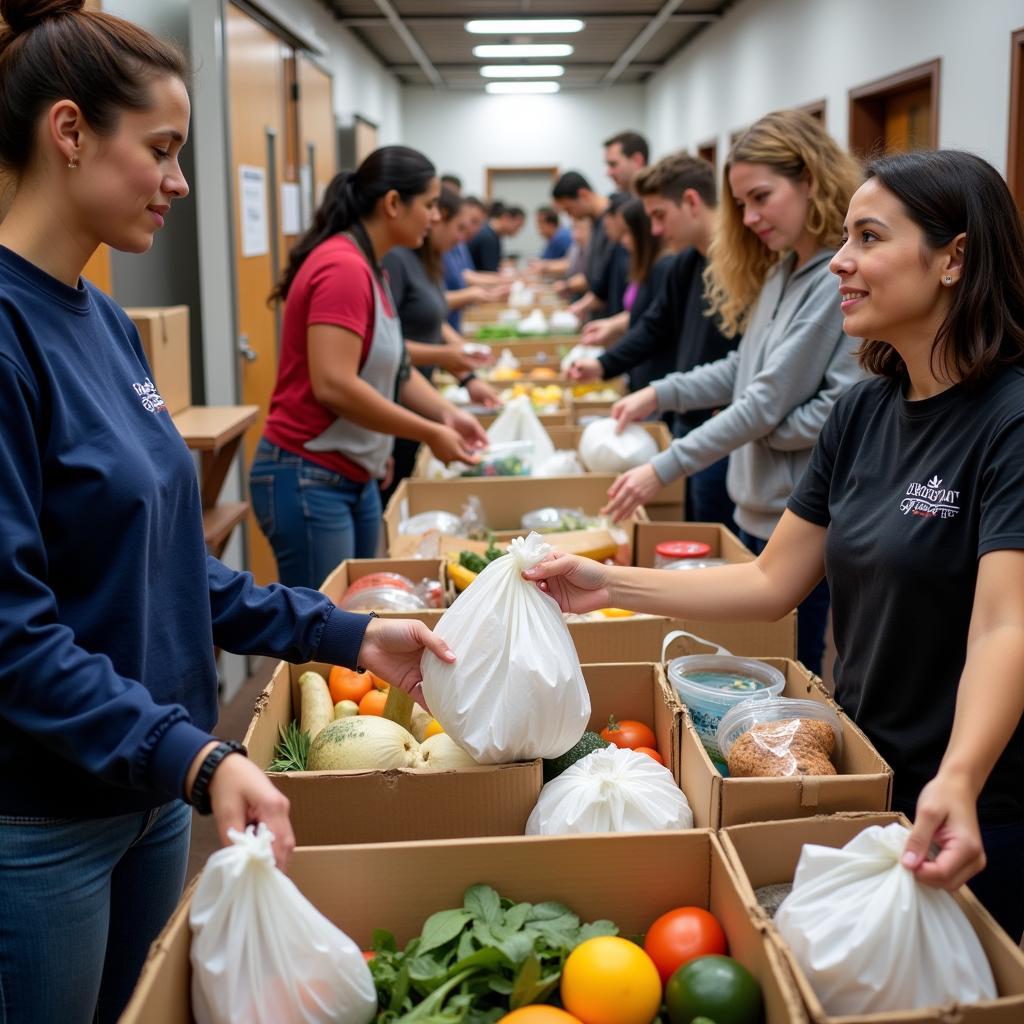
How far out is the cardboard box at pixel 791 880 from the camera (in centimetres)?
93

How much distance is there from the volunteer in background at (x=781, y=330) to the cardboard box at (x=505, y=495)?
594 millimetres

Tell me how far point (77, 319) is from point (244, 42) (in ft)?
13.4

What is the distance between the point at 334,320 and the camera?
8.41ft

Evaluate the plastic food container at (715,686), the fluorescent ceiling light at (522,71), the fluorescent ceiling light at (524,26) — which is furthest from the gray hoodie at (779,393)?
the fluorescent ceiling light at (522,71)

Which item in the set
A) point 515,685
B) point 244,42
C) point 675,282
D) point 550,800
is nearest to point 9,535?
point 515,685

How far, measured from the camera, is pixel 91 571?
3.69ft

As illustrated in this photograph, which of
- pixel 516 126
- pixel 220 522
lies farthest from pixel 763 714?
pixel 516 126

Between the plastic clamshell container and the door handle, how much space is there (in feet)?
11.3

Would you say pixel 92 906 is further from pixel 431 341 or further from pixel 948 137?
pixel 948 137

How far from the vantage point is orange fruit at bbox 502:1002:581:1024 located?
104 cm

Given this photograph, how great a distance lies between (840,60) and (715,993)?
259 inches

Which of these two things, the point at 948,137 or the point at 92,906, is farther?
the point at 948,137

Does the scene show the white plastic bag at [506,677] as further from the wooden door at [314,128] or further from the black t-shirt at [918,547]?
the wooden door at [314,128]

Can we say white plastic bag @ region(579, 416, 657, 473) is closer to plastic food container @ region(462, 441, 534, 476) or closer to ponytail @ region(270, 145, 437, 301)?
plastic food container @ region(462, 441, 534, 476)
